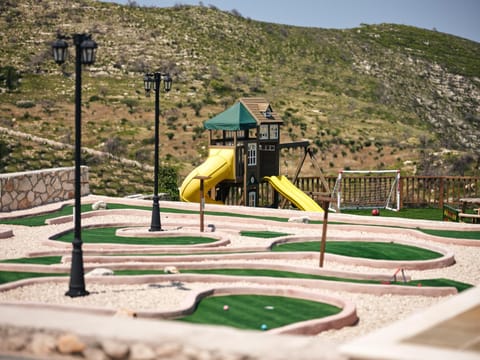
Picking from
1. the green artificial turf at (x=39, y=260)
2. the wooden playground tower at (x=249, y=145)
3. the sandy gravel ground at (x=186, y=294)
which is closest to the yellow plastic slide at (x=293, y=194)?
the wooden playground tower at (x=249, y=145)

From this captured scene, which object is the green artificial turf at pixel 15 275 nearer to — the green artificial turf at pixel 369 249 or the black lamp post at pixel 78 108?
the black lamp post at pixel 78 108

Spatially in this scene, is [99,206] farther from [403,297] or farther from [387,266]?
[403,297]

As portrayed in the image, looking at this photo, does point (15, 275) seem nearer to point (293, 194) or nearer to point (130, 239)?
point (130, 239)

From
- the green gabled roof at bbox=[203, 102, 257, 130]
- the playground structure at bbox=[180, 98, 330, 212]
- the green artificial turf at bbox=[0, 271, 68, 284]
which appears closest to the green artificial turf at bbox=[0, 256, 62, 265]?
the green artificial turf at bbox=[0, 271, 68, 284]

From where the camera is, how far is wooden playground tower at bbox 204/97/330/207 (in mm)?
30047

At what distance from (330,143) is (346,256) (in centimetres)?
3791

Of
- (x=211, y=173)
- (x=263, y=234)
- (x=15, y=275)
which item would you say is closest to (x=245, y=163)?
(x=211, y=173)

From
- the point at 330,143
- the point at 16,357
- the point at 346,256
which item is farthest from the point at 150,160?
the point at 16,357

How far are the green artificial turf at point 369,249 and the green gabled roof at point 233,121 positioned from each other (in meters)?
9.19

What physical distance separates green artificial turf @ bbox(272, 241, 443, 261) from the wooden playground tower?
29.6 ft

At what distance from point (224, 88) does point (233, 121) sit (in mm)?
35114

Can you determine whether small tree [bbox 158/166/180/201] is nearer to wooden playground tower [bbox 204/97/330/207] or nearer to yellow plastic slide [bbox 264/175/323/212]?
wooden playground tower [bbox 204/97/330/207]

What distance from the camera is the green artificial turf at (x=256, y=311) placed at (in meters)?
13.4

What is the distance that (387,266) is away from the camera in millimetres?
18453
